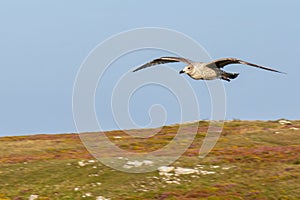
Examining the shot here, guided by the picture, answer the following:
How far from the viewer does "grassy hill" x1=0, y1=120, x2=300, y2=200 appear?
39375 millimetres

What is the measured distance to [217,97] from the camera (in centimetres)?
3991

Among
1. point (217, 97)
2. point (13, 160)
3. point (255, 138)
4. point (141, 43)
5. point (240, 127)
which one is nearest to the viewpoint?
point (141, 43)

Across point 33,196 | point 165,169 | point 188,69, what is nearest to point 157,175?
point 165,169

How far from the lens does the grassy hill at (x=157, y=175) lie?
3938 centimetres

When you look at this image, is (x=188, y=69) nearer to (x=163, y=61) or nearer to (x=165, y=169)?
(x=163, y=61)

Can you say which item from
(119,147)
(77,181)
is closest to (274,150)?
(119,147)

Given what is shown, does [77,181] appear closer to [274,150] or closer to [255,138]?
[274,150]

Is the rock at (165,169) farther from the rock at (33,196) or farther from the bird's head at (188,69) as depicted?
the rock at (33,196)

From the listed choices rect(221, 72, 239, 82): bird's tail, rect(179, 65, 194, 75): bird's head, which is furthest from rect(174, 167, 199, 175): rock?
rect(179, 65, 194, 75): bird's head

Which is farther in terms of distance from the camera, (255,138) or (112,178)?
(255,138)

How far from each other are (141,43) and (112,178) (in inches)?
363

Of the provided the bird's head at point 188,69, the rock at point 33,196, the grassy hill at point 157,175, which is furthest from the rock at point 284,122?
the rock at point 33,196

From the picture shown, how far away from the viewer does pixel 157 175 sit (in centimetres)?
4209

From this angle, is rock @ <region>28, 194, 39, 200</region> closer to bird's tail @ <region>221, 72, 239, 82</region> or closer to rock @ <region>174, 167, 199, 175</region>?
rock @ <region>174, 167, 199, 175</region>
